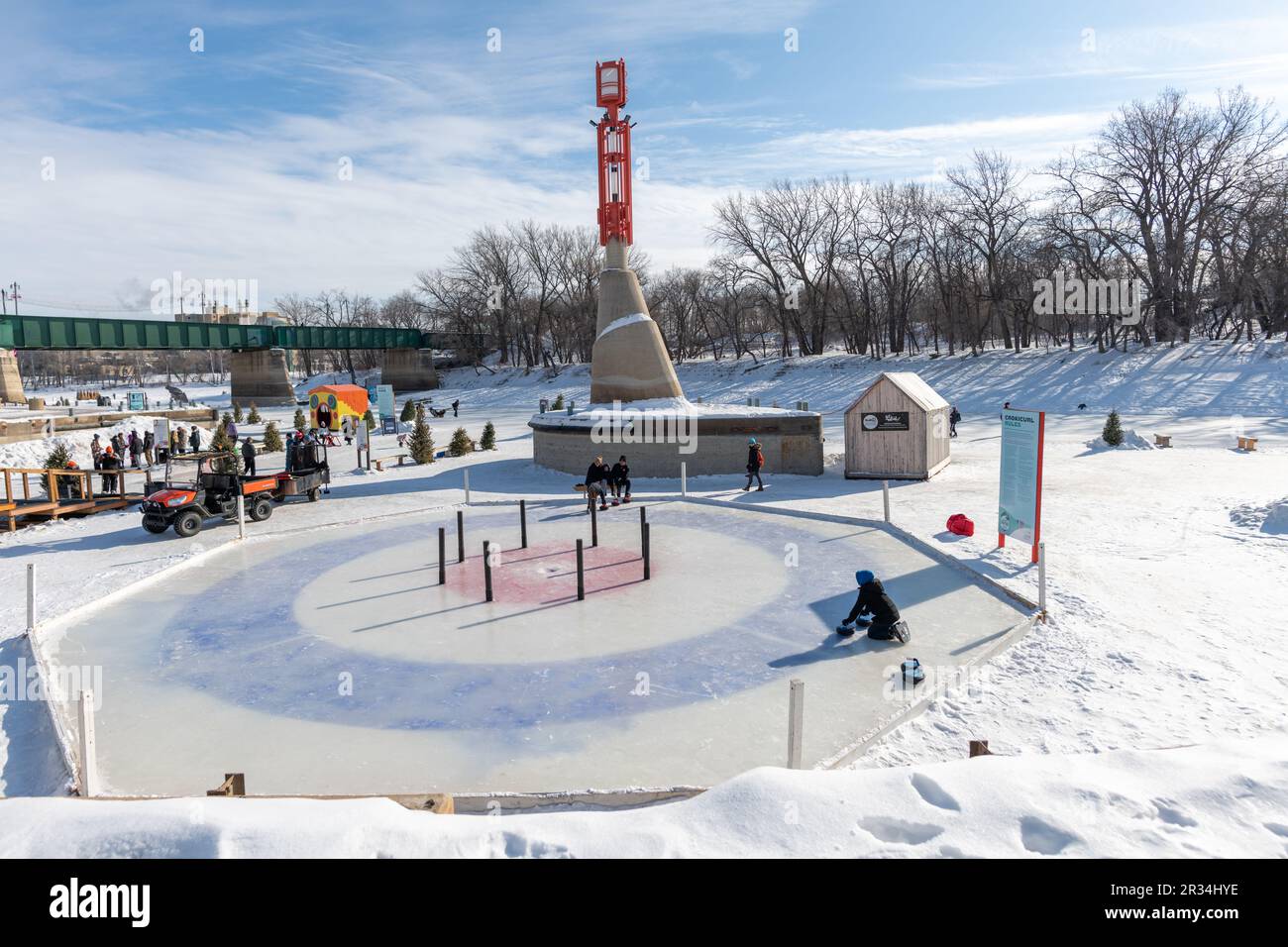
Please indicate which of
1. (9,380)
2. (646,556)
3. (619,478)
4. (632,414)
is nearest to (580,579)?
(646,556)

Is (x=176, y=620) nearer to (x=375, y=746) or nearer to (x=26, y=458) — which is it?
(x=375, y=746)

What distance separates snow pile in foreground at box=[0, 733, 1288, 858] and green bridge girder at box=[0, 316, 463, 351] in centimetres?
6137

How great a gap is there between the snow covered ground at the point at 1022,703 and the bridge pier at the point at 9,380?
156ft

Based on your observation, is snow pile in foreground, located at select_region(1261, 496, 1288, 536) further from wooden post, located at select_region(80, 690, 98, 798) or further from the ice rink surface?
wooden post, located at select_region(80, 690, 98, 798)

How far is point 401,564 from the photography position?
13484 mm

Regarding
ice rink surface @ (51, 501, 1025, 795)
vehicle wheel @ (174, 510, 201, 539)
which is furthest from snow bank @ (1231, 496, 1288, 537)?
vehicle wheel @ (174, 510, 201, 539)

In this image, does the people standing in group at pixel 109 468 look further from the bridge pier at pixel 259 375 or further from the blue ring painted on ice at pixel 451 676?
the bridge pier at pixel 259 375

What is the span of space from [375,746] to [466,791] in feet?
4.13

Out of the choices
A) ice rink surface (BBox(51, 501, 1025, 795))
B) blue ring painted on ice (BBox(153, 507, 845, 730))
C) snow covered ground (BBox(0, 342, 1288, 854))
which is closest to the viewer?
snow covered ground (BBox(0, 342, 1288, 854))

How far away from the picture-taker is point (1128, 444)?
85.9 ft

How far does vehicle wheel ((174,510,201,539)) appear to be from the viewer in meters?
16.0

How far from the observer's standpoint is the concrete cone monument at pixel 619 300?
24688mm

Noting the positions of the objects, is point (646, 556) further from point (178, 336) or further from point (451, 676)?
point (178, 336)
